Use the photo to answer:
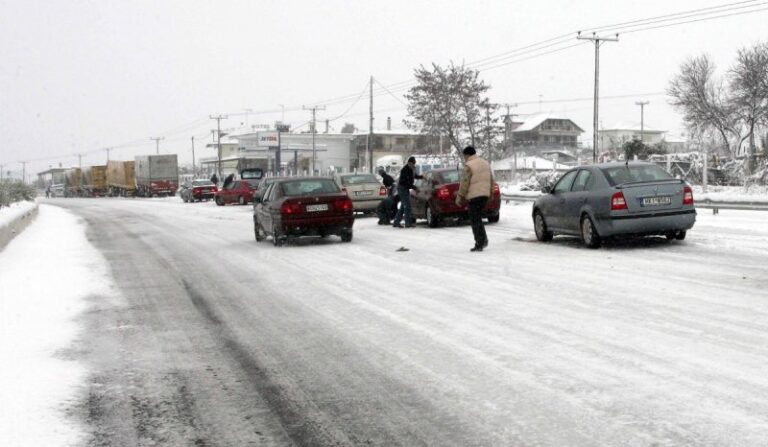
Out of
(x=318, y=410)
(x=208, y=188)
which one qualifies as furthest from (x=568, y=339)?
(x=208, y=188)

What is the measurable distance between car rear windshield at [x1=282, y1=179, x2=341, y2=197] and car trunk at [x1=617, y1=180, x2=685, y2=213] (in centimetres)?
626

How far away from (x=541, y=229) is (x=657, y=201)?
2.76 meters

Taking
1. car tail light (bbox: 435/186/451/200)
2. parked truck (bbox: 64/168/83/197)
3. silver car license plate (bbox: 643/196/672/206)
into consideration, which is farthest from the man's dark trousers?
parked truck (bbox: 64/168/83/197)

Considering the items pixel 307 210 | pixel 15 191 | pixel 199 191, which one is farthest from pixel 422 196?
pixel 199 191

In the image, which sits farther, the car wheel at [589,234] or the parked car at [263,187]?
the parked car at [263,187]

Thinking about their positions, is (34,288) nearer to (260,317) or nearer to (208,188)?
(260,317)

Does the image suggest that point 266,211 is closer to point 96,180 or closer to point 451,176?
point 451,176

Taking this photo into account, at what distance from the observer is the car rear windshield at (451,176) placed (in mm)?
19516

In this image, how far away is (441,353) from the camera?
6.11m

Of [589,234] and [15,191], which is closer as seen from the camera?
[589,234]

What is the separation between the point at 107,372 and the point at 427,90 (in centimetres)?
5129

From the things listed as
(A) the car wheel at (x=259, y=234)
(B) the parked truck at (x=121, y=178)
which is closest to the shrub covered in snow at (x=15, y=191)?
(A) the car wheel at (x=259, y=234)

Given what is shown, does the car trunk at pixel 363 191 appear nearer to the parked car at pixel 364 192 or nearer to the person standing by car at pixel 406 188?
the parked car at pixel 364 192

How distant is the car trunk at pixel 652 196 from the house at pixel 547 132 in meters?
104
